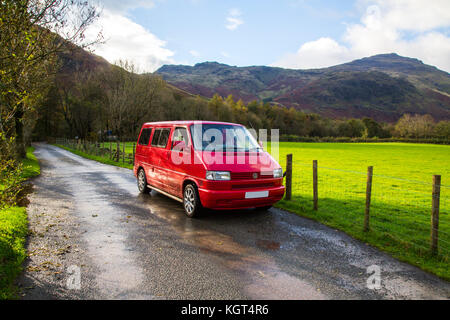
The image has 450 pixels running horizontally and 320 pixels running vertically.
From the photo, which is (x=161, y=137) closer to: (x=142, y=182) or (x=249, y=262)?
(x=142, y=182)

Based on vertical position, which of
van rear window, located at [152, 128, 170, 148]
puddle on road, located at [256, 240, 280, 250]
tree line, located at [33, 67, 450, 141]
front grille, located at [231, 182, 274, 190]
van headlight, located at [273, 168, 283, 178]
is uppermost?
tree line, located at [33, 67, 450, 141]

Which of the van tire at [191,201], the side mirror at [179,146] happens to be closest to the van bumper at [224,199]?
the van tire at [191,201]

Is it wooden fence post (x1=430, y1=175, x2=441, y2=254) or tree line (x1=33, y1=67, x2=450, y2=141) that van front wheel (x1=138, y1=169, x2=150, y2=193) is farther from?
wooden fence post (x1=430, y1=175, x2=441, y2=254)

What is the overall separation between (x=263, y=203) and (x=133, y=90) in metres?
37.1

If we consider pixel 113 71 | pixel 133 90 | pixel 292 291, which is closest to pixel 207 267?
pixel 292 291

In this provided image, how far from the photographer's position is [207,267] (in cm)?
426

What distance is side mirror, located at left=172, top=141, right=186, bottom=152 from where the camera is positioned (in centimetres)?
731

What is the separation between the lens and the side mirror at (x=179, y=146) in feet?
24.0

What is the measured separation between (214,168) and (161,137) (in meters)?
2.86

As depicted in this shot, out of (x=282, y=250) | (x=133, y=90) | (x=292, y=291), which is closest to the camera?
(x=292, y=291)

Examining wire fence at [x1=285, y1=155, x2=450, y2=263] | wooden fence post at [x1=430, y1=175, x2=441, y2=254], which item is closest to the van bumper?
wire fence at [x1=285, y1=155, x2=450, y2=263]

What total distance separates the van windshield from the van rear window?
114 centimetres

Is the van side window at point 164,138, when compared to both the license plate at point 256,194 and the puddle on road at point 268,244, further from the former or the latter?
the puddle on road at point 268,244
